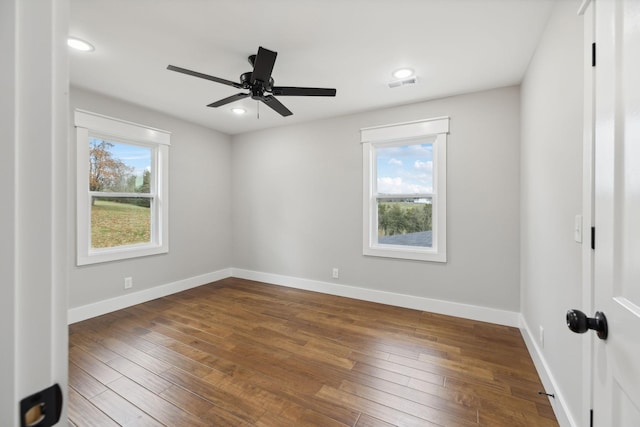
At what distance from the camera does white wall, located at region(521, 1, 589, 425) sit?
1415 millimetres

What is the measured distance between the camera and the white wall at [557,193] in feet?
4.64

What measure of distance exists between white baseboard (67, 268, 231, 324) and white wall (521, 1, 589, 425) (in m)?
4.16

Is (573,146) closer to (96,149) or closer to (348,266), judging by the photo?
(348,266)

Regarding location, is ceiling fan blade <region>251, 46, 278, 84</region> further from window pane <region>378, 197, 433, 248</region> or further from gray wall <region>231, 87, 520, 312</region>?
window pane <region>378, 197, 433, 248</region>

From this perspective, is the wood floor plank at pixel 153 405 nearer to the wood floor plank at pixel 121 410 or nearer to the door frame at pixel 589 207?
the wood floor plank at pixel 121 410

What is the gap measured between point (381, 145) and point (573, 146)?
2.36m

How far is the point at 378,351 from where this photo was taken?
242 centimetres

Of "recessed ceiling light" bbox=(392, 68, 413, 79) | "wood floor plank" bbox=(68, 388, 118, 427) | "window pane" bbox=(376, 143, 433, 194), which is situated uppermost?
"recessed ceiling light" bbox=(392, 68, 413, 79)

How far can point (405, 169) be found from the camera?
11.7 feet

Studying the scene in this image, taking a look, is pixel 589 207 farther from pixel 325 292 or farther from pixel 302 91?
pixel 325 292

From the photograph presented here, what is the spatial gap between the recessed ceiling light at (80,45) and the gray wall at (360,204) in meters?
2.46

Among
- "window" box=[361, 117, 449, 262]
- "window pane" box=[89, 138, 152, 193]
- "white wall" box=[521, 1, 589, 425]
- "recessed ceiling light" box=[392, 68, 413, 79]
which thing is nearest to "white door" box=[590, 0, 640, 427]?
"white wall" box=[521, 1, 589, 425]

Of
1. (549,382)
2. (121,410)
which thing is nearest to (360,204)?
(549,382)

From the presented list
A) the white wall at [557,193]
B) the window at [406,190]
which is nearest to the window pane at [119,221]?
the window at [406,190]
